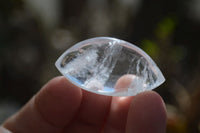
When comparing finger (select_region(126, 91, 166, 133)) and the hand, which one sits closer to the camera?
finger (select_region(126, 91, 166, 133))

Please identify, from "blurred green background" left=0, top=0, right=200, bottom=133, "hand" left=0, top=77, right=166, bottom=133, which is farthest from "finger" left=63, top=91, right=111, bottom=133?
"blurred green background" left=0, top=0, right=200, bottom=133

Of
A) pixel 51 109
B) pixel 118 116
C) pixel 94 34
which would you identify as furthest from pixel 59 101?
pixel 94 34

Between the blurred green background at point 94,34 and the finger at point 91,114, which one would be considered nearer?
the finger at point 91,114

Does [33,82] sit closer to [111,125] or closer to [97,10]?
[97,10]

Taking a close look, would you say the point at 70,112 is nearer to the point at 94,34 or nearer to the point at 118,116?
the point at 118,116

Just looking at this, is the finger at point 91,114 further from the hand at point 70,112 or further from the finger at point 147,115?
the finger at point 147,115

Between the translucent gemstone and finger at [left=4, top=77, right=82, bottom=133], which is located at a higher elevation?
the translucent gemstone

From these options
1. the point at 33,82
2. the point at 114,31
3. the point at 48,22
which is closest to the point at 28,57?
the point at 33,82

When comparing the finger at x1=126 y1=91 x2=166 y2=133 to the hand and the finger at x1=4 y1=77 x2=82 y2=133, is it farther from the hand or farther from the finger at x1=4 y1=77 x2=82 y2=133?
the finger at x1=4 y1=77 x2=82 y2=133

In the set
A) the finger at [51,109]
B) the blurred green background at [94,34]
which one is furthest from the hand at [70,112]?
the blurred green background at [94,34]
